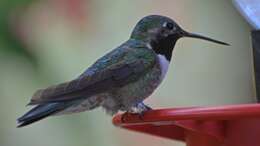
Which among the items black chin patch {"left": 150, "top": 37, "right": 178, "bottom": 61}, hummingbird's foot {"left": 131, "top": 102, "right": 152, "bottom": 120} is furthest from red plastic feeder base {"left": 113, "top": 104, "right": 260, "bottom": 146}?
black chin patch {"left": 150, "top": 37, "right": 178, "bottom": 61}

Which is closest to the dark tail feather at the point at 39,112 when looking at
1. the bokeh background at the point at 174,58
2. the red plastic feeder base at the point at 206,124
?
the red plastic feeder base at the point at 206,124

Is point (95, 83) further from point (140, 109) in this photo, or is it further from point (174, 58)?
point (174, 58)

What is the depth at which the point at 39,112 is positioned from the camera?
49.6 inches

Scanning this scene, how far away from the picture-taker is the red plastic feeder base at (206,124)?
1.12 m

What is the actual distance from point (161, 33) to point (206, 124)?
18.2 inches

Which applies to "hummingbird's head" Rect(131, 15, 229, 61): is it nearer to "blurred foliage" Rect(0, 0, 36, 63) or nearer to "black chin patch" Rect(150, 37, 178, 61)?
"black chin patch" Rect(150, 37, 178, 61)

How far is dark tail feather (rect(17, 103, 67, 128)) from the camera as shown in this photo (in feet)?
4.00

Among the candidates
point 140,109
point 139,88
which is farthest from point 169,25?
point 140,109

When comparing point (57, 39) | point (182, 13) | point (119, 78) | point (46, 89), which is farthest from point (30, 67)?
point (182, 13)

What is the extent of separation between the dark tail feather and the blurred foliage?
91mm

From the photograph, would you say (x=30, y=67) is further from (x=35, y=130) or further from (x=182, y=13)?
(x=182, y=13)

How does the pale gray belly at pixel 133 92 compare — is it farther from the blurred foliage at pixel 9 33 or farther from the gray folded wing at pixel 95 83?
the blurred foliage at pixel 9 33

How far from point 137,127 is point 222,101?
1241mm

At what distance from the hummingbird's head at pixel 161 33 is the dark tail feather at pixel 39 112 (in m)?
0.43
